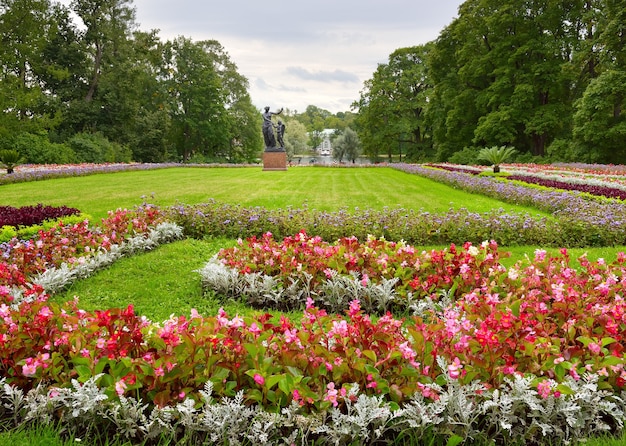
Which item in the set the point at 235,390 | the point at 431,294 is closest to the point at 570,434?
the point at 235,390

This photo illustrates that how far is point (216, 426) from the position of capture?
6.69 ft

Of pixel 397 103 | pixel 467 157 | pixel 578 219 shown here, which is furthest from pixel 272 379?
pixel 397 103

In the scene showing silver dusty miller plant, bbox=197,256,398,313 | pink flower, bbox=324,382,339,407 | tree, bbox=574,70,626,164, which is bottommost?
silver dusty miller plant, bbox=197,256,398,313

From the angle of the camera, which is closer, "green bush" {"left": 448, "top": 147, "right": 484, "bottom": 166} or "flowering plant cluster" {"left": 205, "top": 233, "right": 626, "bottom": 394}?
"flowering plant cluster" {"left": 205, "top": 233, "right": 626, "bottom": 394}

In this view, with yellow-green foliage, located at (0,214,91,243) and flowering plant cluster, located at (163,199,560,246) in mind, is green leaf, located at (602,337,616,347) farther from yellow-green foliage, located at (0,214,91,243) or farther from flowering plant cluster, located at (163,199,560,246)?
yellow-green foliage, located at (0,214,91,243)

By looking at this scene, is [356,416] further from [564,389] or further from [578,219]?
[578,219]

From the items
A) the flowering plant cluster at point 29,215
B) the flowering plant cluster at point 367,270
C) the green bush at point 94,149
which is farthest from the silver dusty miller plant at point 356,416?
the green bush at point 94,149

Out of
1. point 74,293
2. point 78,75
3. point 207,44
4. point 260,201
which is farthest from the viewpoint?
point 207,44

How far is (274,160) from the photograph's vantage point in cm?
2508

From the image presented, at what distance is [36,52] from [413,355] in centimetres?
3753

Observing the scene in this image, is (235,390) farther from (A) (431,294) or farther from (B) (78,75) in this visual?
(B) (78,75)

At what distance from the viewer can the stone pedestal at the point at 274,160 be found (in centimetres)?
2500

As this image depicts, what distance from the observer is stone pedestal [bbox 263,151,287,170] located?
984 inches

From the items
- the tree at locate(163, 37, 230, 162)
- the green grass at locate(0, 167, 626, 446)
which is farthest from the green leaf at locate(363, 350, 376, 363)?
the tree at locate(163, 37, 230, 162)
